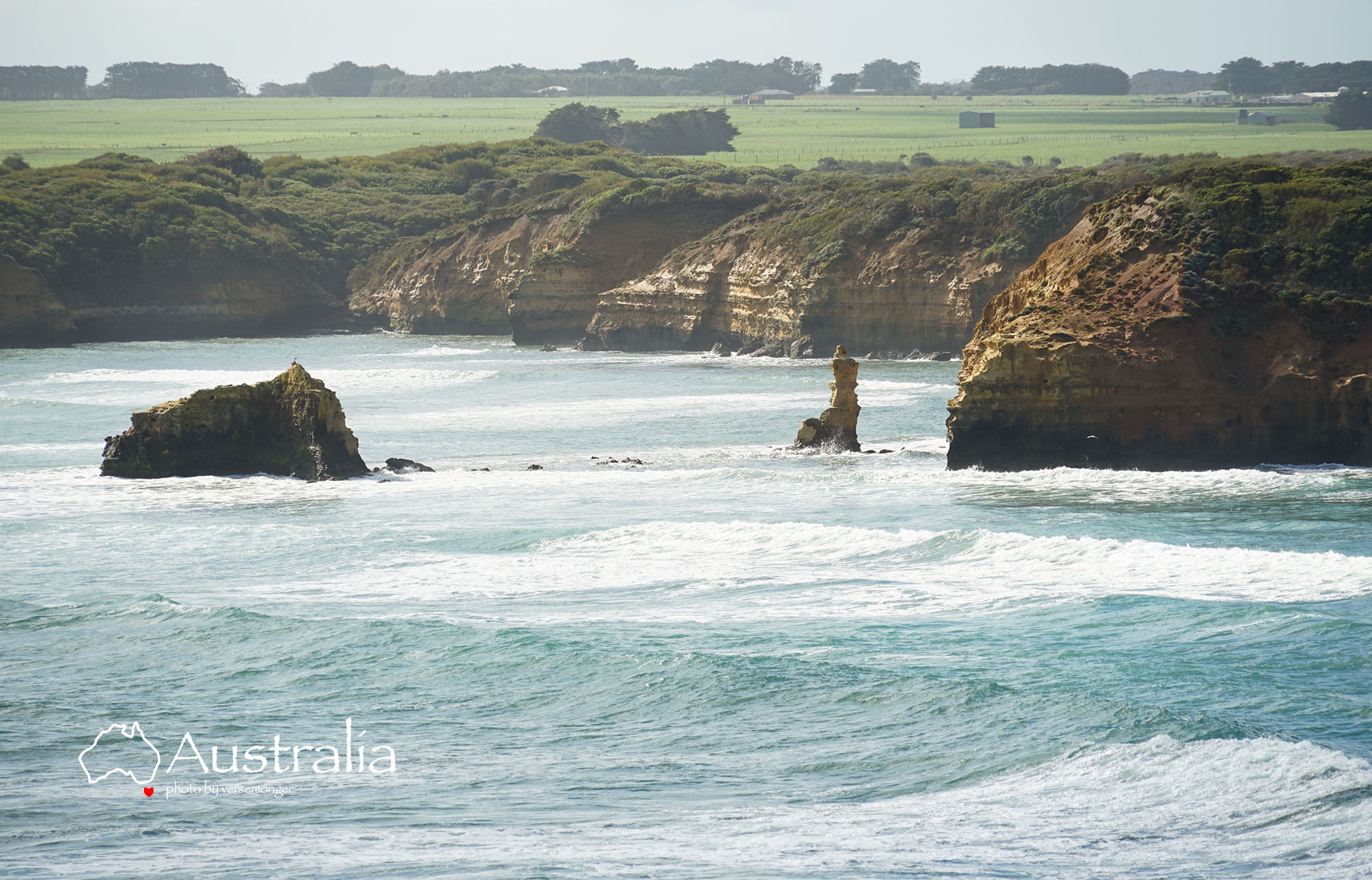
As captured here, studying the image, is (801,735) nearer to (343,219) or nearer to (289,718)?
(289,718)

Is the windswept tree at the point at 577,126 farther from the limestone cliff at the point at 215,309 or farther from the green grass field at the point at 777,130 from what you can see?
the limestone cliff at the point at 215,309

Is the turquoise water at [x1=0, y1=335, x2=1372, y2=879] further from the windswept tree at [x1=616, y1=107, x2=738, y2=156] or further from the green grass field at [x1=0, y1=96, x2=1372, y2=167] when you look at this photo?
the windswept tree at [x1=616, y1=107, x2=738, y2=156]

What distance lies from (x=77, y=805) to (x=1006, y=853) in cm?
748

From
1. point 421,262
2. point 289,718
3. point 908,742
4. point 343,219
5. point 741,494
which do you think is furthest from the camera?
point 343,219

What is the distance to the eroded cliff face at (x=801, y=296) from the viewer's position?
59625mm

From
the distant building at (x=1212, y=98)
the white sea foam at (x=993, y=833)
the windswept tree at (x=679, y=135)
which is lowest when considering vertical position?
the white sea foam at (x=993, y=833)

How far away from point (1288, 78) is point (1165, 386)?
157 meters

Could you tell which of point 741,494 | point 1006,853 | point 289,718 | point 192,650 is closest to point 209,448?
point 741,494

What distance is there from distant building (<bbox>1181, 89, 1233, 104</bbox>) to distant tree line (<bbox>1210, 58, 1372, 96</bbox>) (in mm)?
779

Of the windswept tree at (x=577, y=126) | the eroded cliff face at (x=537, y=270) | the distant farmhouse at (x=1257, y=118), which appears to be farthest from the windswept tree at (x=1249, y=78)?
the eroded cliff face at (x=537, y=270)

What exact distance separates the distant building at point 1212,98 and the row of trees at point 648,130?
63.4 m

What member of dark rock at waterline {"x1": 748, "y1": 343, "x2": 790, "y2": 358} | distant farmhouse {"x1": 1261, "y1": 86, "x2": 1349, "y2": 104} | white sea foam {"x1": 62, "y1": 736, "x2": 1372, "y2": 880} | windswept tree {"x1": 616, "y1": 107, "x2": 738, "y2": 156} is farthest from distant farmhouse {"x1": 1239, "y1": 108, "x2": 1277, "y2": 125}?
white sea foam {"x1": 62, "y1": 736, "x2": 1372, "y2": 880}

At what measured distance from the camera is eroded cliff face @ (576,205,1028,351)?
196ft

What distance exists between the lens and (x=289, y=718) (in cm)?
1427
